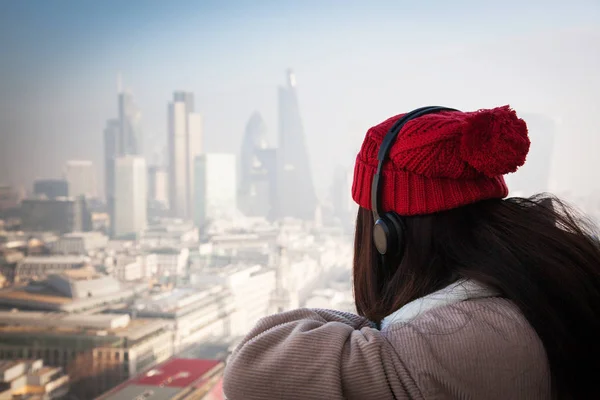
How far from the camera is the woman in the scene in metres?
0.41

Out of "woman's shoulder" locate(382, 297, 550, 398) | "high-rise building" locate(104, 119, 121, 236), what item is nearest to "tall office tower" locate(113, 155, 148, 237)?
"high-rise building" locate(104, 119, 121, 236)

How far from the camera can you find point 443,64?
2711 mm

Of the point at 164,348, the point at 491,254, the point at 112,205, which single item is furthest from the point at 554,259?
the point at 112,205

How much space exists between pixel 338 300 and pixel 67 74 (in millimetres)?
1570

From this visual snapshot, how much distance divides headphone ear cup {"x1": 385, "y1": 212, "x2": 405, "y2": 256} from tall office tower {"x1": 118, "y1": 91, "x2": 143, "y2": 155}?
2211 mm

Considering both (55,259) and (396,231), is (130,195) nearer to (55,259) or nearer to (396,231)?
(55,259)

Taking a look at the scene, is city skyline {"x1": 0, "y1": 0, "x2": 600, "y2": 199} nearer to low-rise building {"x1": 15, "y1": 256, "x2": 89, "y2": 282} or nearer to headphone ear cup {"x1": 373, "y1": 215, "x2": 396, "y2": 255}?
low-rise building {"x1": 15, "y1": 256, "x2": 89, "y2": 282}

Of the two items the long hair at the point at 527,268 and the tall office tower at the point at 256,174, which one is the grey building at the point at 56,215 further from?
the long hair at the point at 527,268

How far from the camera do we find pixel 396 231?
518mm

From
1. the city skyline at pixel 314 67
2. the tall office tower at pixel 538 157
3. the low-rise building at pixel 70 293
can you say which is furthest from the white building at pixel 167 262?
the tall office tower at pixel 538 157

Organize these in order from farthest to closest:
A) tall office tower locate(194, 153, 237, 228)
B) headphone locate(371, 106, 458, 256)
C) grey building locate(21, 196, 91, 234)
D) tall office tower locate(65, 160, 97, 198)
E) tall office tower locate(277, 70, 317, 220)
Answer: tall office tower locate(277, 70, 317, 220), tall office tower locate(194, 153, 237, 228), tall office tower locate(65, 160, 97, 198), grey building locate(21, 196, 91, 234), headphone locate(371, 106, 458, 256)

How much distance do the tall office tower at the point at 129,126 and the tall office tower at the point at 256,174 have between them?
50 cm

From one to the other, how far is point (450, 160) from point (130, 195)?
7.28 feet

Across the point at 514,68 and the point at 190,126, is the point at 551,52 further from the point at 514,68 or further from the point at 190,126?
the point at 190,126
